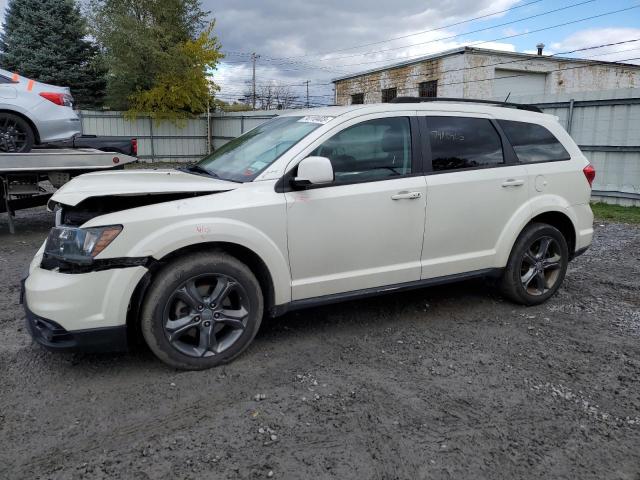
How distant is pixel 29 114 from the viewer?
7941mm

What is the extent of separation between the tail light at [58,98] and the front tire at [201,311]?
631cm

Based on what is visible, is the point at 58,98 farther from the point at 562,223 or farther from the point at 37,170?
the point at 562,223

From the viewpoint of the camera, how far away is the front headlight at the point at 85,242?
3.09m

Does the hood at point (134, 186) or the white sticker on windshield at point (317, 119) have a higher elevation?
the white sticker on windshield at point (317, 119)

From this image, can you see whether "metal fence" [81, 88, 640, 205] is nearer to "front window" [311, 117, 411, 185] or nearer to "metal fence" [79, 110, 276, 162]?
"front window" [311, 117, 411, 185]

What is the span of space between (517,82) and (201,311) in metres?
24.9

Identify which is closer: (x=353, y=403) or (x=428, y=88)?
(x=353, y=403)

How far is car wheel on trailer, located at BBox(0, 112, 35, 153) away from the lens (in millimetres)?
7836

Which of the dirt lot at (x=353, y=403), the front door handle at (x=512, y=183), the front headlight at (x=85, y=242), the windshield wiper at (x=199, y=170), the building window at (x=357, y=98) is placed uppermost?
the building window at (x=357, y=98)

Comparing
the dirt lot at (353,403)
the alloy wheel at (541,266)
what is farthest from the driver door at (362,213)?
the alloy wheel at (541,266)

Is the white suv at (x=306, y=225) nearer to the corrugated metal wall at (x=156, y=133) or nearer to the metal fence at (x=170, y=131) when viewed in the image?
the metal fence at (x=170, y=131)

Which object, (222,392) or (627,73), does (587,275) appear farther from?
(627,73)

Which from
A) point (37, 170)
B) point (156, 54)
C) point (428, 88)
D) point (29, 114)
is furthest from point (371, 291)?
point (428, 88)

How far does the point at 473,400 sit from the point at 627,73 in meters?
30.4
